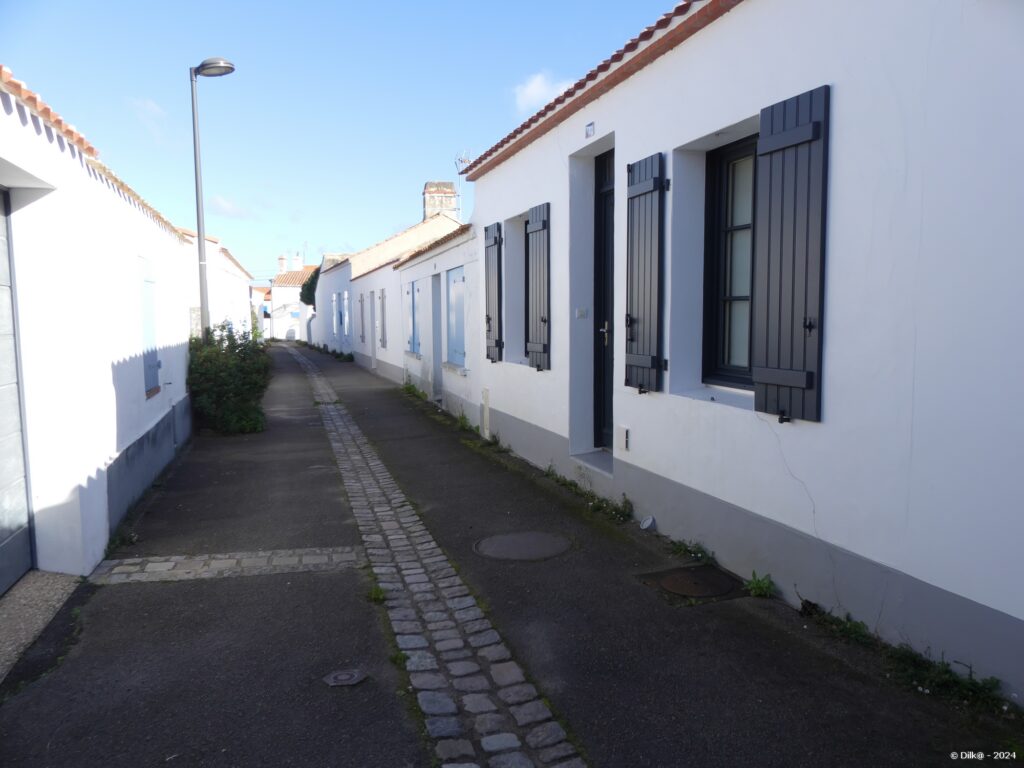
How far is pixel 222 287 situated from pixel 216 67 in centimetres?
674

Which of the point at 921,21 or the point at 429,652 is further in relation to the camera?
the point at 429,652

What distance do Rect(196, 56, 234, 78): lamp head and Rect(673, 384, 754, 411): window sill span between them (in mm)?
9168

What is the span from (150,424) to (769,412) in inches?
252

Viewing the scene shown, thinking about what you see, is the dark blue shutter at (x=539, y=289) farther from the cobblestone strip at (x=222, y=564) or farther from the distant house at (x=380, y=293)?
the distant house at (x=380, y=293)

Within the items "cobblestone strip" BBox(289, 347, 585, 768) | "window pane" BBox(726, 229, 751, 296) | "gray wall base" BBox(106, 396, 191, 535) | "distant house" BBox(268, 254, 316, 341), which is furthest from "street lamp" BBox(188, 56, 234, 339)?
"distant house" BBox(268, 254, 316, 341)

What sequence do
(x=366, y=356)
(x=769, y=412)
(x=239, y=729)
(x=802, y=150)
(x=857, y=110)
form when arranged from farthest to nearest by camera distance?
(x=366, y=356), (x=769, y=412), (x=802, y=150), (x=857, y=110), (x=239, y=729)

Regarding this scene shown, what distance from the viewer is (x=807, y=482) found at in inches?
172

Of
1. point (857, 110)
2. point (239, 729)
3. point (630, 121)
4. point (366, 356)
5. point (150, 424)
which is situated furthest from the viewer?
point (366, 356)

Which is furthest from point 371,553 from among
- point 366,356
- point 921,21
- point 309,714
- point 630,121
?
point 366,356

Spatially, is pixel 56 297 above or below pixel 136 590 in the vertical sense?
above

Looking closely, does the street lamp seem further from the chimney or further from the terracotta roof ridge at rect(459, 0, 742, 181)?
the chimney

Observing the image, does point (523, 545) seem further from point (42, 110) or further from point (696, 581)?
point (42, 110)

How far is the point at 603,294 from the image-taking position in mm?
7703

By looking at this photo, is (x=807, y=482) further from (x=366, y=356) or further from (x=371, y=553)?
(x=366, y=356)
